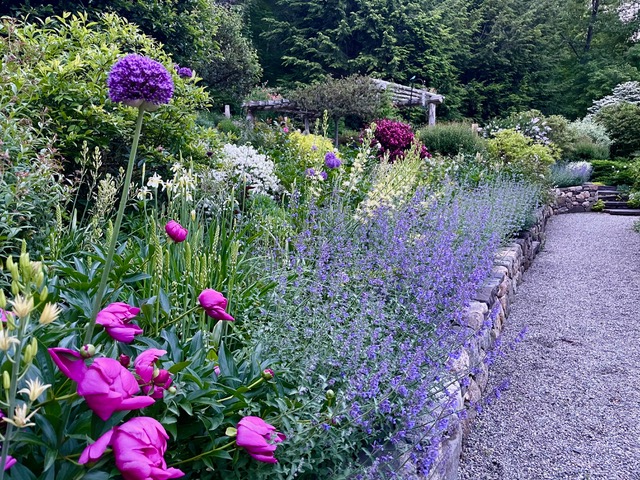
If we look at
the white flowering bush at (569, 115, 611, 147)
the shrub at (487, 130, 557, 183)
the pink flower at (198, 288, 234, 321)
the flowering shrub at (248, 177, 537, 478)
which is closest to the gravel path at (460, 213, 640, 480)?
the flowering shrub at (248, 177, 537, 478)

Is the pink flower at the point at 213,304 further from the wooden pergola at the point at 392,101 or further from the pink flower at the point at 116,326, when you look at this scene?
the wooden pergola at the point at 392,101

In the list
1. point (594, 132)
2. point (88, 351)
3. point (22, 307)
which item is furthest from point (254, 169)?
point (594, 132)

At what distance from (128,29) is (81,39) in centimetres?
43

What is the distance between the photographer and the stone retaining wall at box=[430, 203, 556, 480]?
203 centimetres

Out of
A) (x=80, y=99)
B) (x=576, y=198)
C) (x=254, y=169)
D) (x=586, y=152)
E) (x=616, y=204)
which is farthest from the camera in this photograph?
A: (x=586, y=152)

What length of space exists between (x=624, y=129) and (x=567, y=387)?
14734 mm

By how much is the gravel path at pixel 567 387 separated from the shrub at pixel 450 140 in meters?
4.43

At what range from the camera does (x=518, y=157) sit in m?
8.73

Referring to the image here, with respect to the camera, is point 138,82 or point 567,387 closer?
point 138,82

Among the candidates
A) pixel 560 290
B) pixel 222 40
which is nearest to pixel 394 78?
pixel 222 40

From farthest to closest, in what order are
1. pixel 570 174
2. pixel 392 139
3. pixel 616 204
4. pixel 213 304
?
pixel 570 174 < pixel 616 204 < pixel 392 139 < pixel 213 304

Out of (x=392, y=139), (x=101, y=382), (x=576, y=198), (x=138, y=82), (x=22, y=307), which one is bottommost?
(x=576, y=198)

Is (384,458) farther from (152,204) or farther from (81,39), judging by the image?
(81,39)

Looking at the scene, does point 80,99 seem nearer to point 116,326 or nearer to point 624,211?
point 116,326
